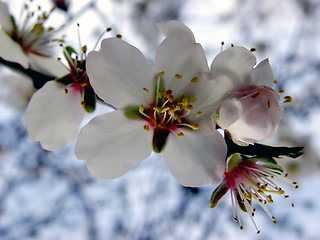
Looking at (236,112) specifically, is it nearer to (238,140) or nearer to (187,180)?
(238,140)

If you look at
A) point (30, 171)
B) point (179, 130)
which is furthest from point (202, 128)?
point (30, 171)

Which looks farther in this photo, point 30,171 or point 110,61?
point 30,171

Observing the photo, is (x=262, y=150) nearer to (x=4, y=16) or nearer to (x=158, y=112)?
(x=158, y=112)

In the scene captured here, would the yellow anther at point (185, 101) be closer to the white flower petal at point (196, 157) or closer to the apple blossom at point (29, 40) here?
the white flower petal at point (196, 157)

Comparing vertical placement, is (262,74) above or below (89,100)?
above

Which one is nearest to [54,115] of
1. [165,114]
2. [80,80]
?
[80,80]

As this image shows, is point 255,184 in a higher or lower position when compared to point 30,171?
higher

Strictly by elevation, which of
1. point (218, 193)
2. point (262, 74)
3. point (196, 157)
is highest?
point (262, 74)

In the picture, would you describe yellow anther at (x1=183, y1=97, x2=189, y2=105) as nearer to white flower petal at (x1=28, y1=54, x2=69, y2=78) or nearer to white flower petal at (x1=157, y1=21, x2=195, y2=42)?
white flower petal at (x1=157, y1=21, x2=195, y2=42)
